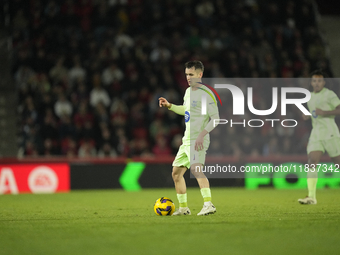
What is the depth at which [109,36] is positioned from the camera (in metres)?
16.4

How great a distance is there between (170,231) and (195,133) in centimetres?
182

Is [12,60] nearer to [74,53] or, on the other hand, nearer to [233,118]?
[74,53]

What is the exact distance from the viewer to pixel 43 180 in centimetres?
1259

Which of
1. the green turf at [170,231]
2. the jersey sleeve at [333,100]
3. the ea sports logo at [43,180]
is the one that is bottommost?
the ea sports logo at [43,180]

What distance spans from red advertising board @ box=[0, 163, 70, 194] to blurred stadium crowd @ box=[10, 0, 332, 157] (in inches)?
38.2

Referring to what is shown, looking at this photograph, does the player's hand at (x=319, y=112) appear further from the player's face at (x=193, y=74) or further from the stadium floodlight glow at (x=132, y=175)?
the stadium floodlight glow at (x=132, y=175)

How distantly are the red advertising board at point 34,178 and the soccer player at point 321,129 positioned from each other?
625cm

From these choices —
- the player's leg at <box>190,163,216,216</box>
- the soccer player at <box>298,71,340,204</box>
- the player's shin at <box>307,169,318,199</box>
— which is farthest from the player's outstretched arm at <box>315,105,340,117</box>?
the player's leg at <box>190,163,216,216</box>

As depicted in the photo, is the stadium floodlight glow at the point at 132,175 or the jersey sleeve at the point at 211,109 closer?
the jersey sleeve at the point at 211,109

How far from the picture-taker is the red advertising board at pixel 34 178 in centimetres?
1236

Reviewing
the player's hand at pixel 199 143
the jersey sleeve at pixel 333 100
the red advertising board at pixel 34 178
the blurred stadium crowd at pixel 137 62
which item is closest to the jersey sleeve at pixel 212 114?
the player's hand at pixel 199 143

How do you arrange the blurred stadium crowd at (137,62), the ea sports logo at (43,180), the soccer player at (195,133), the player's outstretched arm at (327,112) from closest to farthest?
1. the soccer player at (195,133)
2. the player's outstretched arm at (327,112)
3. the ea sports logo at (43,180)
4. the blurred stadium crowd at (137,62)

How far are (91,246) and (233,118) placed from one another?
9.44m

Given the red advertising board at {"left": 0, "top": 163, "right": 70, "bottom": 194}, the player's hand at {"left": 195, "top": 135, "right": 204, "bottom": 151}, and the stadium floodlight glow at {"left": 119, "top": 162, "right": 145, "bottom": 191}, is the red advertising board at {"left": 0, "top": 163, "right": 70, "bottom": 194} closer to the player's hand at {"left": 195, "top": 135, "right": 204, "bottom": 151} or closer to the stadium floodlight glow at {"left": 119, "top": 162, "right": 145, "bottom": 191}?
the stadium floodlight glow at {"left": 119, "top": 162, "right": 145, "bottom": 191}
